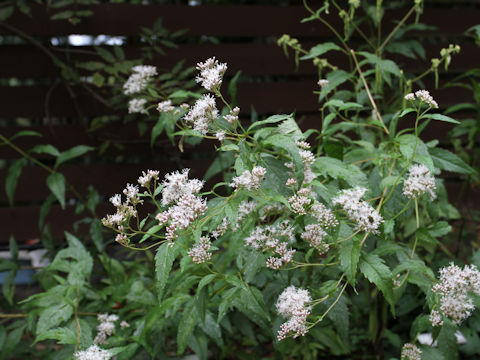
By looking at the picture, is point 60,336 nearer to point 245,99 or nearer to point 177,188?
point 177,188

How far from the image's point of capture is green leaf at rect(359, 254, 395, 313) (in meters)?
0.99

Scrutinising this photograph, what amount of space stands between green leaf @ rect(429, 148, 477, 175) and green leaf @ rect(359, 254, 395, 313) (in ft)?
1.47

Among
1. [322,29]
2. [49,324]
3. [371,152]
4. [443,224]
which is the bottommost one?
[49,324]

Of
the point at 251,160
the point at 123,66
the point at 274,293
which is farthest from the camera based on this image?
the point at 123,66

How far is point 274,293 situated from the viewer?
4.27 ft

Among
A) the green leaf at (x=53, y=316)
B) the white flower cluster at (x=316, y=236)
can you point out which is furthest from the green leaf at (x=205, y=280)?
the green leaf at (x=53, y=316)

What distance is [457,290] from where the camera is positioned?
3.28 feet

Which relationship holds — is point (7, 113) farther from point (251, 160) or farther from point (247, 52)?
point (251, 160)

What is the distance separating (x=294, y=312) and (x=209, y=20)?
1.95 m

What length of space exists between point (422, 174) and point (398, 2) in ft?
6.12

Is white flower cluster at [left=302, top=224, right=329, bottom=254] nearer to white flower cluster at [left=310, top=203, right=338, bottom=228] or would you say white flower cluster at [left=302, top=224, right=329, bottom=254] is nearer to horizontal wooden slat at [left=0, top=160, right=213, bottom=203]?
white flower cluster at [left=310, top=203, right=338, bottom=228]

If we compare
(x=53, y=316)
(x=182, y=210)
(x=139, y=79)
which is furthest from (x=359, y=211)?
(x=139, y=79)

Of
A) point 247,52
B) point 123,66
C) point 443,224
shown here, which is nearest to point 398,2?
point 247,52

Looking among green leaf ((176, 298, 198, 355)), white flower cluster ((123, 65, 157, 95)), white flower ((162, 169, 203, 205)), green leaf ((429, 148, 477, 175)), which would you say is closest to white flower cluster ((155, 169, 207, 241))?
white flower ((162, 169, 203, 205))
